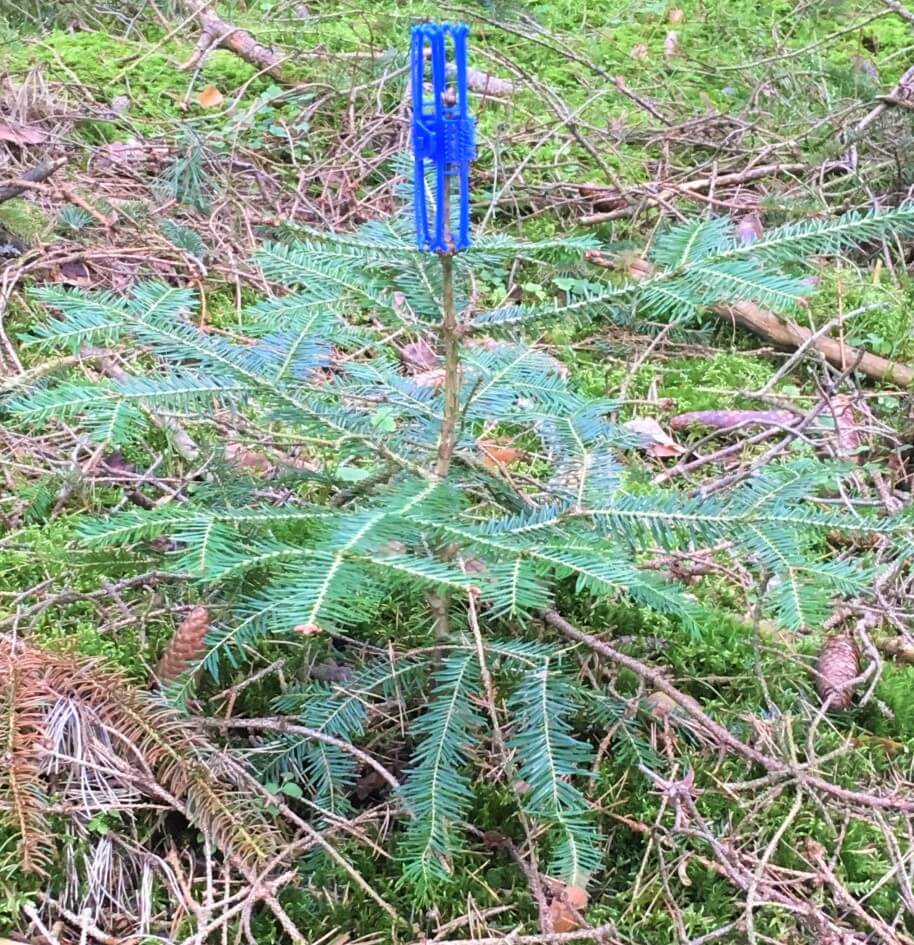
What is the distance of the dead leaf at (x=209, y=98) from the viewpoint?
165 inches

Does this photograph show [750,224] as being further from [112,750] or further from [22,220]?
[112,750]

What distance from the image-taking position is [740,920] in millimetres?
1429

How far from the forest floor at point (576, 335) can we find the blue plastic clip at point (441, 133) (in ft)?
0.91

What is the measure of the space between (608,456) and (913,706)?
33.7 inches


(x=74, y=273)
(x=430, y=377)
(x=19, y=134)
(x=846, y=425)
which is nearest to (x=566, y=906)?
(x=430, y=377)

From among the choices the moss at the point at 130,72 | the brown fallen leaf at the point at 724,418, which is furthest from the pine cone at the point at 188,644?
the moss at the point at 130,72

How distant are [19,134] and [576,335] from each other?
2093 mm

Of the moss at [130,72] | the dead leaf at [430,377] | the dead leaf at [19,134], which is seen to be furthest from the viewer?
the moss at [130,72]


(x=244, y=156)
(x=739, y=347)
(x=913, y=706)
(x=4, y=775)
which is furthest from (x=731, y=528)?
(x=244, y=156)

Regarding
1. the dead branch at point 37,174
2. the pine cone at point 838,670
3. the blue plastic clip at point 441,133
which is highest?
the blue plastic clip at point 441,133

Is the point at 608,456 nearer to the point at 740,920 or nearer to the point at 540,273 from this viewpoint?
the point at 740,920

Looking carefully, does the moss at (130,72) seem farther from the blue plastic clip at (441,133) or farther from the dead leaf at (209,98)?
the blue plastic clip at (441,133)

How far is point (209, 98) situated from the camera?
4.21m

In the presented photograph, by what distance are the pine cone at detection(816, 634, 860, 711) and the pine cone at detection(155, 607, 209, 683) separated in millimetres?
1147
